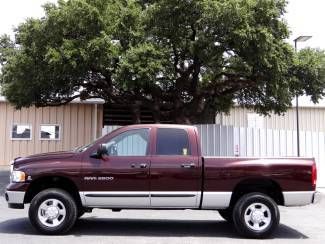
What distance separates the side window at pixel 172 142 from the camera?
31.7ft

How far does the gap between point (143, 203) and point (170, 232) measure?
3.14ft

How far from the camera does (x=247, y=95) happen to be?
73.0 ft

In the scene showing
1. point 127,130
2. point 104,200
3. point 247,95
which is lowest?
point 104,200

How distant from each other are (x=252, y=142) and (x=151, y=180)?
34.4ft

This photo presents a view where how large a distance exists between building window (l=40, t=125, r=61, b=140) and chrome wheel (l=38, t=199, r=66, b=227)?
56.2 ft

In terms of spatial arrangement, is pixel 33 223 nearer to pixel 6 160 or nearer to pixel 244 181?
pixel 244 181

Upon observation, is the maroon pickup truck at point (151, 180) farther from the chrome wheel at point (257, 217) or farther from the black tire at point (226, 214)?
the black tire at point (226, 214)

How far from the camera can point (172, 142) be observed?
9.72m

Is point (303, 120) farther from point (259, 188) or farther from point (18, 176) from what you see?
point (18, 176)

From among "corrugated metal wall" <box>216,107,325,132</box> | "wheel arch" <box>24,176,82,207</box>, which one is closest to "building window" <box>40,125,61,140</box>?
"corrugated metal wall" <box>216,107,325,132</box>

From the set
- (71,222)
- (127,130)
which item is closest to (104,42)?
A: (127,130)

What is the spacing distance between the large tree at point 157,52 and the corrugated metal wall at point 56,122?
250 inches

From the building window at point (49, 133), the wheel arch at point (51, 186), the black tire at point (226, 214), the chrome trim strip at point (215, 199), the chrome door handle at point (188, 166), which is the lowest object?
the black tire at point (226, 214)

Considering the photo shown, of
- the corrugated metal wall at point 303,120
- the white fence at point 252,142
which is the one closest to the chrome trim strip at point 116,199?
the white fence at point 252,142
